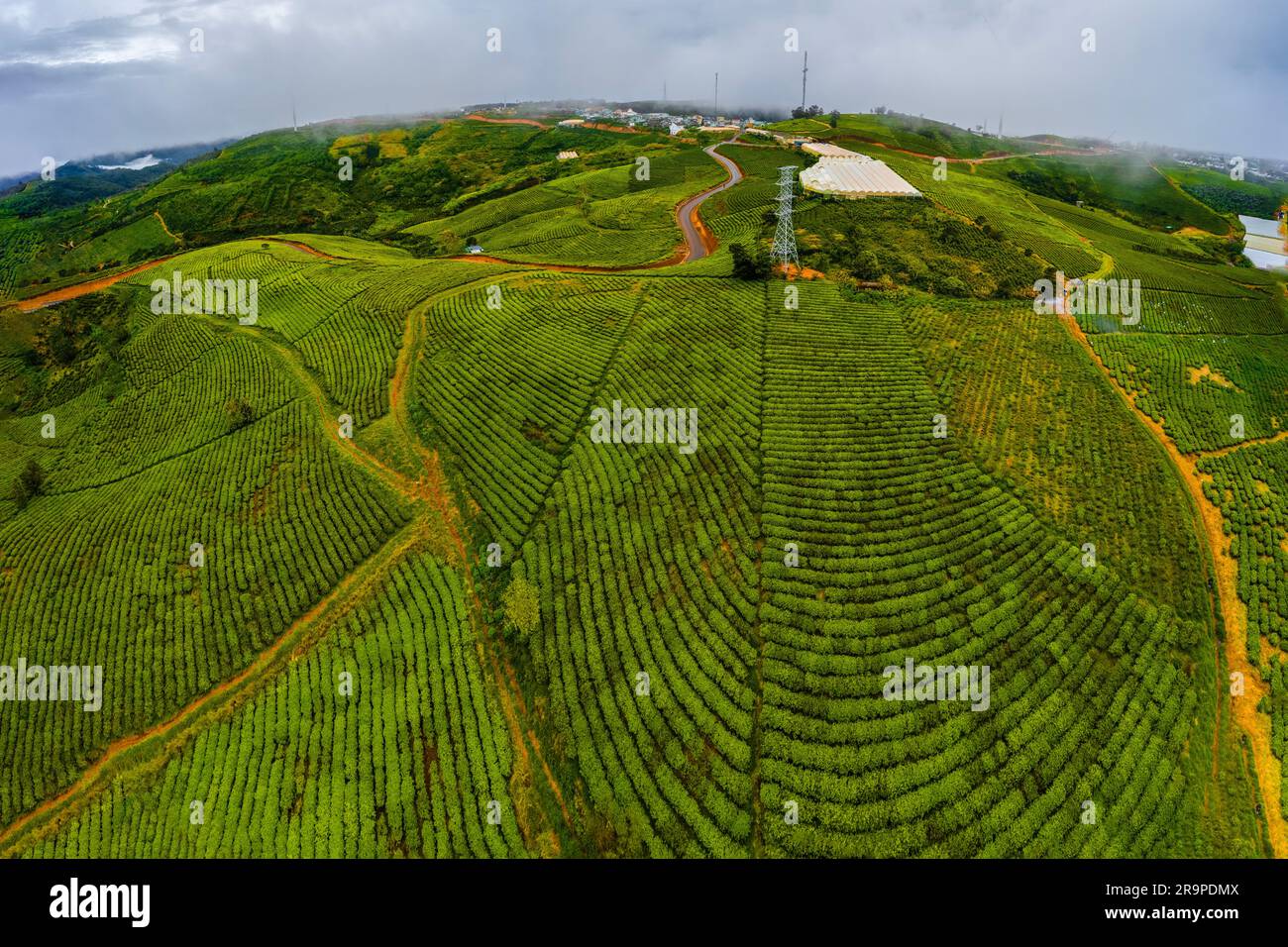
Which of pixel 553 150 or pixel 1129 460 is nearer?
pixel 1129 460

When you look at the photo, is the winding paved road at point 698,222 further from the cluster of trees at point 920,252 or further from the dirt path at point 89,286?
the dirt path at point 89,286

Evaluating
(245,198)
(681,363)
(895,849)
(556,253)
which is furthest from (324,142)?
(895,849)

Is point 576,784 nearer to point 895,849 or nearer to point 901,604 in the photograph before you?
point 895,849

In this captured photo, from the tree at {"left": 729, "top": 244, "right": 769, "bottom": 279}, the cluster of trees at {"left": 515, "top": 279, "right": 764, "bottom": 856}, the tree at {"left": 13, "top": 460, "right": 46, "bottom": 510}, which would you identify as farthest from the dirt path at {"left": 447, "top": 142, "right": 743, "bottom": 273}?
the tree at {"left": 13, "top": 460, "right": 46, "bottom": 510}

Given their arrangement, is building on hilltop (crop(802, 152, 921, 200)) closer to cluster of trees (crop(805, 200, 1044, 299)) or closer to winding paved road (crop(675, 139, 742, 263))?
cluster of trees (crop(805, 200, 1044, 299))

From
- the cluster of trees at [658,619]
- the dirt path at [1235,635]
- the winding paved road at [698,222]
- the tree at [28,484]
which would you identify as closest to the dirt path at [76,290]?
the tree at [28,484]
